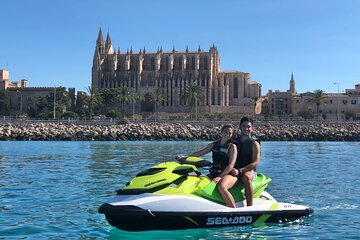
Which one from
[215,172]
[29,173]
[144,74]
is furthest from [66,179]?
[144,74]

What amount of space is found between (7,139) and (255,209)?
63.8 meters

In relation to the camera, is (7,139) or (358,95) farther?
(358,95)

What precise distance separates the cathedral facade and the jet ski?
11643 centimetres

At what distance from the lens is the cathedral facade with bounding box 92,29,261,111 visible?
12900 cm

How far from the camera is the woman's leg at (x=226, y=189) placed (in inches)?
362

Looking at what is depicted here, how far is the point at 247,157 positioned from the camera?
31.9 feet

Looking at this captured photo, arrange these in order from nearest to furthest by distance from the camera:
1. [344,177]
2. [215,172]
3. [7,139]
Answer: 1. [215,172]
2. [344,177]
3. [7,139]

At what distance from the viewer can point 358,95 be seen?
12569cm

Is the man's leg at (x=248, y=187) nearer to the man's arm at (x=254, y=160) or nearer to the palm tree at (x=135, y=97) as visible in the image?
the man's arm at (x=254, y=160)

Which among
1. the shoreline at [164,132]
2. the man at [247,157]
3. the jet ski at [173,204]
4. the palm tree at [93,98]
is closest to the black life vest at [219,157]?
the man at [247,157]

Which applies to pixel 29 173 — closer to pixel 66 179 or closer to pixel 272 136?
pixel 66 179

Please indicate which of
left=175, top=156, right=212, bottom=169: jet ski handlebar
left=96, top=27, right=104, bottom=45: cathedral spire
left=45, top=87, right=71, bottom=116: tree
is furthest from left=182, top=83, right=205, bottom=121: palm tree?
left=175, top=156, right=212, bottom=169: jet ski handlebar

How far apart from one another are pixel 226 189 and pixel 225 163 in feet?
1.92

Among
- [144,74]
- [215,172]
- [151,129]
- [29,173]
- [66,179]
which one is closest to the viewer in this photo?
[215,172]
